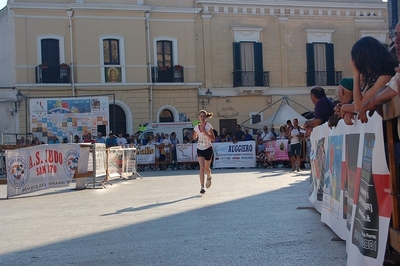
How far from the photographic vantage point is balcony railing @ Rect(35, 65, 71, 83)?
34844 mm

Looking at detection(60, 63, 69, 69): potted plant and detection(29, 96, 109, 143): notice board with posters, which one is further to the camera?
detection(60, 63, 69, 69): potted plant

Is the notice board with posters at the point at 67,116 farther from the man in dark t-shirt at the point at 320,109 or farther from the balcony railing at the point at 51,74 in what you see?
the man in dark t-shirt at the point at 320,109

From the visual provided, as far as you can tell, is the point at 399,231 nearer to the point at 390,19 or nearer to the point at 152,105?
the point at 390,19

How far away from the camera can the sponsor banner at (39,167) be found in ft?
47.5

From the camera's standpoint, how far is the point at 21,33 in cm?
3466

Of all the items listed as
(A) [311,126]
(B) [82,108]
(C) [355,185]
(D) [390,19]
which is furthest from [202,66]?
(C) [355,185]

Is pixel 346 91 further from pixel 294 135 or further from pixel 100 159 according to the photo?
pixel 294 135

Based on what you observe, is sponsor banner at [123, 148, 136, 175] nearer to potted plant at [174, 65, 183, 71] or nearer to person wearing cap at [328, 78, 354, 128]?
person wearing cap at [328, 78, 354, 128]

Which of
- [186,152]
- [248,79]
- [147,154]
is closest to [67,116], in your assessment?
[147,154]

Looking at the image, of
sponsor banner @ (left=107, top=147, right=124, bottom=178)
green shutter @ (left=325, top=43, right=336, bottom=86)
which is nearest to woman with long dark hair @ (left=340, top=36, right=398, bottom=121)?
sponsor banner @ (left=107, top=147, right=124, bottom=178)

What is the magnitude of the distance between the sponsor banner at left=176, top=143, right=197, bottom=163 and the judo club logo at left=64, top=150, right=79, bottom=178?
12.6 meters

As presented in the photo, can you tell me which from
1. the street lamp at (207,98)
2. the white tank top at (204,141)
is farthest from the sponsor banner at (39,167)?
the street lamp at (207,98)

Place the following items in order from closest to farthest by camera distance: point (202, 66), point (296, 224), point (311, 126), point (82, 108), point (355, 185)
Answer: point (355, 185) < point (296, 224) < point (311, 126) < point (82, 108) < point (202, 66)

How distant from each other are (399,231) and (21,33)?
33.0m
